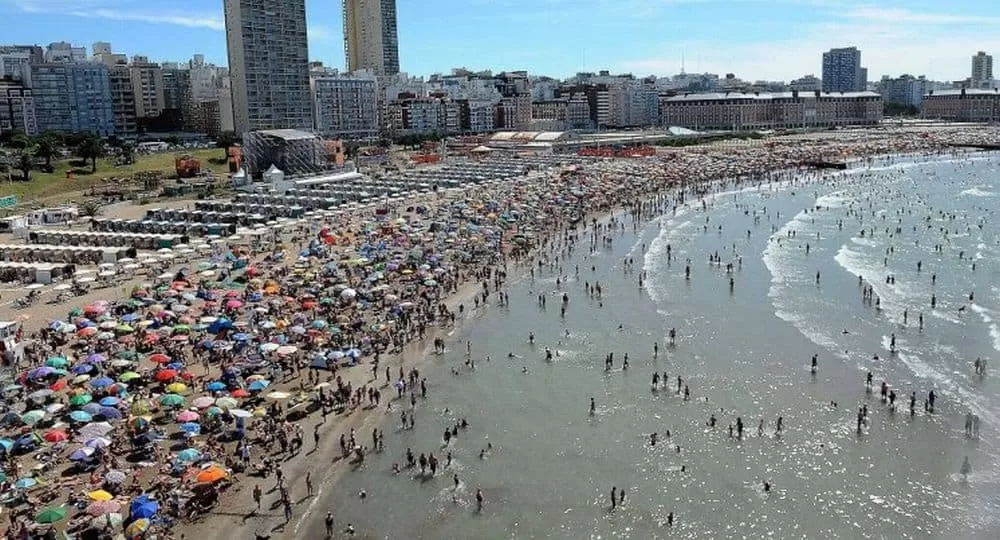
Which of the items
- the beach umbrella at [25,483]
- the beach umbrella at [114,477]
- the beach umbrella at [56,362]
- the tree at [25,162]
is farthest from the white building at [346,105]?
the beach umbrella at [114,477]

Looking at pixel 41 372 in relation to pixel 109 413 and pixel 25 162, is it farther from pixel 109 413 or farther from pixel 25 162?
pixel 25 162

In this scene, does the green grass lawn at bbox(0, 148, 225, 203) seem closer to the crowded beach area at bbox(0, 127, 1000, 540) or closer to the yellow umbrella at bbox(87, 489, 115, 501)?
the crowded beach area at bbox(0, 127, 1000, 540)

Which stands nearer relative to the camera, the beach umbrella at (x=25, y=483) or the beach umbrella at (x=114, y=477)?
the beach umbrella at (x=25, y=483)

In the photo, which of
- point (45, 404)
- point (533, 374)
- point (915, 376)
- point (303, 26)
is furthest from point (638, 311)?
point (303, 26)

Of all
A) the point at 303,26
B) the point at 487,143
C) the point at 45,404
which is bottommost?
the point at 45,404

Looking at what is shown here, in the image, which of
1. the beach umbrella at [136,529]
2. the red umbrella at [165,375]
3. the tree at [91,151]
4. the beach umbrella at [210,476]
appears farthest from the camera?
the tree at [91,151]

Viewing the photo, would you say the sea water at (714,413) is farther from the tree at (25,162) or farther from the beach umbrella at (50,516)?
the tree at (25,162)

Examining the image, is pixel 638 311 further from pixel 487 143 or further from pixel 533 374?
pixel 487 143
